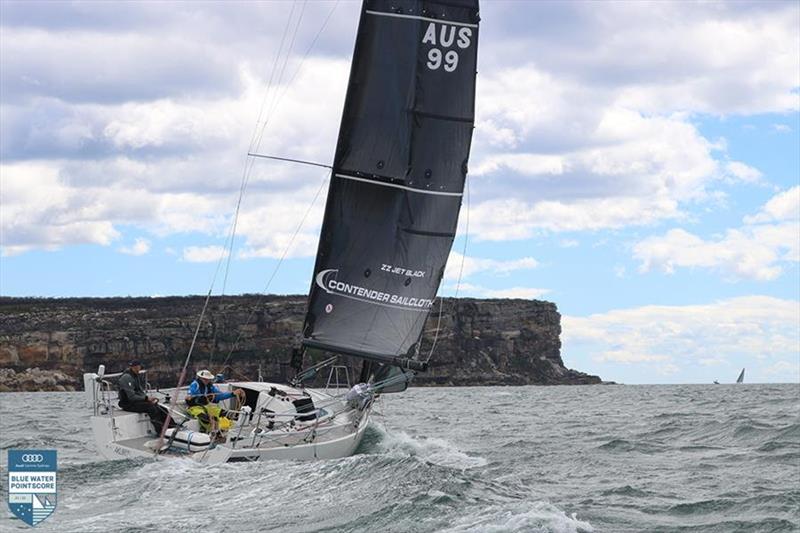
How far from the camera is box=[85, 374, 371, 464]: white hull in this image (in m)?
18.6

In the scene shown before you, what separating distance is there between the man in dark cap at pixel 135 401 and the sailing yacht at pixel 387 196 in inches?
33.3

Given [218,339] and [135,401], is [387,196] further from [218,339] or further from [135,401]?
[218,339]

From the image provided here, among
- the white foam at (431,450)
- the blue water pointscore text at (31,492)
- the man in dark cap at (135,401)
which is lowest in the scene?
the blue water pointscore text at (31,492)

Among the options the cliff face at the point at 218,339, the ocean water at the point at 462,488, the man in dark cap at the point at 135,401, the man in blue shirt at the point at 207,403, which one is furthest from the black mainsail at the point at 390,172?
the cliff face at the point at 218,339

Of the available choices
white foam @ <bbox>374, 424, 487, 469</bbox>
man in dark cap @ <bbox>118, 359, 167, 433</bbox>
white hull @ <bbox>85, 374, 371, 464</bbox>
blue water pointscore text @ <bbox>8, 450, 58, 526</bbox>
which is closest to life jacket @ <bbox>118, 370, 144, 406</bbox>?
man in dark cap @ <bbox>118, 359, 167, 433</bbox>

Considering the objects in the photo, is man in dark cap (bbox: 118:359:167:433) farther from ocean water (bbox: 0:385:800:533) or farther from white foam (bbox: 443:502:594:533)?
white foam (bbox: 443:502:594:533)

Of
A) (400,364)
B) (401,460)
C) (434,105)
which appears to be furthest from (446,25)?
(401,460)

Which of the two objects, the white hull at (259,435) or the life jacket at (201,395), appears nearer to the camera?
the white hull at (259,435)

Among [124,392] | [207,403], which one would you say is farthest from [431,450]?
[124,392]

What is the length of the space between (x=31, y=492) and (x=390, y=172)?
9540mm

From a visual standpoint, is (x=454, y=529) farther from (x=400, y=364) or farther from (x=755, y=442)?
(x=755, y=442)

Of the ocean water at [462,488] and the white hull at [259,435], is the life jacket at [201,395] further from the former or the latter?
the ocean water at [462,488]

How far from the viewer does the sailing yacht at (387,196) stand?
71.7ft

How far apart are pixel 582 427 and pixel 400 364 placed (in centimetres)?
952
